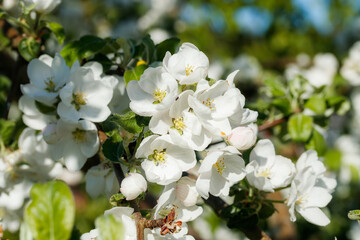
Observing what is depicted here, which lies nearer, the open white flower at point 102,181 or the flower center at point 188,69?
the flower center at point 188,69

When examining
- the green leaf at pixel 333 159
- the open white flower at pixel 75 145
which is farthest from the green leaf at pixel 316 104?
the green leaf at pixel 333 159

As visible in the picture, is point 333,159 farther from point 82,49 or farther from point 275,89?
point 82,49

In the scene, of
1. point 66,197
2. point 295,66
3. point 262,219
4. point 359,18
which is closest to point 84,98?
point 66,197

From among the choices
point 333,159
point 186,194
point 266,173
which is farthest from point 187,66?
point 333,159

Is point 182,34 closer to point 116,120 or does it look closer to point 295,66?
point 295,66

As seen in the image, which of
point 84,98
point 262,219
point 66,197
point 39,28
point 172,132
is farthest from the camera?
point 39,28

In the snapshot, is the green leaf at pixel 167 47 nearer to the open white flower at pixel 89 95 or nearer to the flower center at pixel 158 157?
the open white flower at pixel 89 95
